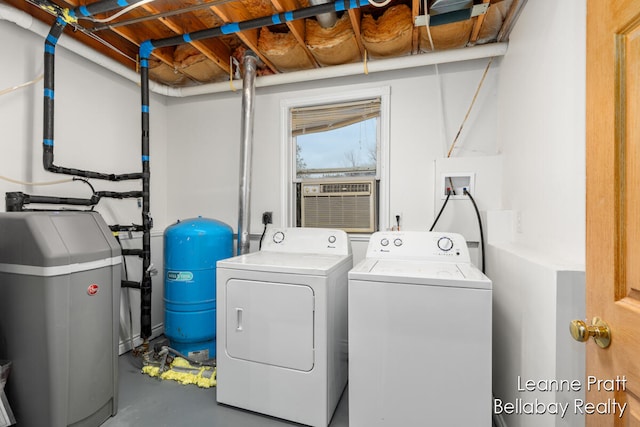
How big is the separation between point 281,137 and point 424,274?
72.8 inches

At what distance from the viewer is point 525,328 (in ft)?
4.45

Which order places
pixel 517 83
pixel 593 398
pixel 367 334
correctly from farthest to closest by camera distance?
pixel 517 83, pixel 367 334, pixel 593 398

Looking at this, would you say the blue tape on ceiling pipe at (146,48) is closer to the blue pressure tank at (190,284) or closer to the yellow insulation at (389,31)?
→ the blue pressure tank at (190,284)

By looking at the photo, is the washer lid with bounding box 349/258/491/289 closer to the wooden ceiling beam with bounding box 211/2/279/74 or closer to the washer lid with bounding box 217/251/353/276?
the washer lid with bounding box 217/251/353/276

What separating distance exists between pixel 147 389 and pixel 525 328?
93.6 inches

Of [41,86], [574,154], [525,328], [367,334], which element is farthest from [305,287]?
[41,86]

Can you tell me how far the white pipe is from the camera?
1.89 metres

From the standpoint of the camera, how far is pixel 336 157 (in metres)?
2.71

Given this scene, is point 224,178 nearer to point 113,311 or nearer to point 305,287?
point 113,311

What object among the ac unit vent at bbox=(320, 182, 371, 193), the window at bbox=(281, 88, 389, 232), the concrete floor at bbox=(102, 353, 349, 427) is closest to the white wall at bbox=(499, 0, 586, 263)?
the window at bbox=(281, 88, 389, 232)

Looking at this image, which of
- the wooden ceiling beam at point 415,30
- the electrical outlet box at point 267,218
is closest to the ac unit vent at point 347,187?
the electrical outlet box at point 267,218

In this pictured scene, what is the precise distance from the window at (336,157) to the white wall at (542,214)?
934mm

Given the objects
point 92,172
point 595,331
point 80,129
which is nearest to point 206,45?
point 80,129

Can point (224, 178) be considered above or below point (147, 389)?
above
